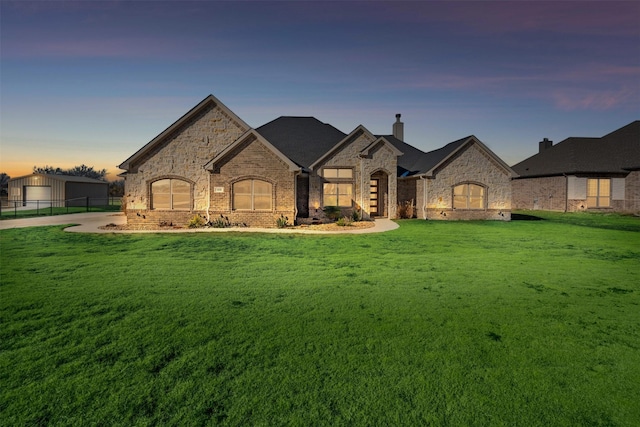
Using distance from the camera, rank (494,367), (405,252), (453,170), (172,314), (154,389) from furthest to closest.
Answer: (453,170)
(405,252)
(172,314)
(494,367)
(154,389)

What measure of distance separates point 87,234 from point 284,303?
41.7 ft

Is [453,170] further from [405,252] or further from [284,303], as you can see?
[284,303]

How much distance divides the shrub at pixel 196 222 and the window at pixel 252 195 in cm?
175

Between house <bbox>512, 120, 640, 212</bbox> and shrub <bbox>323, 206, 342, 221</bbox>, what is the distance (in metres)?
20.9

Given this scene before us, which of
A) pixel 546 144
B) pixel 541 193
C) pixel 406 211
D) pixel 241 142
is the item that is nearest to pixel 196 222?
pixel 241 142

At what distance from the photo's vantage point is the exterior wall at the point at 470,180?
2395 centimetres

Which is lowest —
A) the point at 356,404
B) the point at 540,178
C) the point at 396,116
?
the point at 356,404

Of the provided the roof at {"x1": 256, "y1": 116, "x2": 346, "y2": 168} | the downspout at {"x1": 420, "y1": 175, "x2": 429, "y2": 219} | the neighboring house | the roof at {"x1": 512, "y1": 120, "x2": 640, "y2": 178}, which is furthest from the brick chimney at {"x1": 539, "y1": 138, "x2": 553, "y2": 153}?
the neighboring house

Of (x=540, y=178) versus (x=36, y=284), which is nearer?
(x=36, y=284)

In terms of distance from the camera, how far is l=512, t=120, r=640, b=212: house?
1175 inches

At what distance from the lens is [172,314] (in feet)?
17.7

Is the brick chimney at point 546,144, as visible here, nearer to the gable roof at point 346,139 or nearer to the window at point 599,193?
the window at point 599,193

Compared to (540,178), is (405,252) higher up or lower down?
lower down

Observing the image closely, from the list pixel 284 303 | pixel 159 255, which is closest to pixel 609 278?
pixel 284 303
